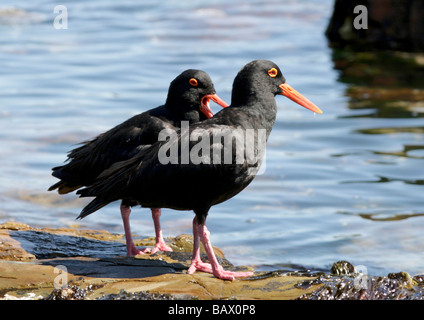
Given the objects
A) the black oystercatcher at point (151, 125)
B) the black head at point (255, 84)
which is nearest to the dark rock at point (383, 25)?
the black oystercatcher at point (151, 125)

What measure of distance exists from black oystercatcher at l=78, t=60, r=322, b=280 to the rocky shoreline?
24 cm

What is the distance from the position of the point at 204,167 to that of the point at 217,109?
807 centimetres

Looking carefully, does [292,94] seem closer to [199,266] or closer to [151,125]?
[151,125]

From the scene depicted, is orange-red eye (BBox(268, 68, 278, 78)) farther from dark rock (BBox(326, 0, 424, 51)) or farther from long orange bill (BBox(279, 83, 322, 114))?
dark rock (BBox(326, 0, 424, 51))

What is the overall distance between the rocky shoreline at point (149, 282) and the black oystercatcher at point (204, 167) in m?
0.24

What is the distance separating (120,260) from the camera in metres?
6.04

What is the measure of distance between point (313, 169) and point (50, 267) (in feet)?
21.1

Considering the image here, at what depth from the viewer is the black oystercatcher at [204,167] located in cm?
555

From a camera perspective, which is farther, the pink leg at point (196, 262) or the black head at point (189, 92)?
the black head at point (189, 92)

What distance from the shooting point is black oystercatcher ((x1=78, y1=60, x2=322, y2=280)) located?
219 inches

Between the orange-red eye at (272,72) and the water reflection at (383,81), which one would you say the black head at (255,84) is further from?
the water reflection at (383,81)

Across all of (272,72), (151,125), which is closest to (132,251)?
(151,125)

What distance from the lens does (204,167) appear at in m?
5.54

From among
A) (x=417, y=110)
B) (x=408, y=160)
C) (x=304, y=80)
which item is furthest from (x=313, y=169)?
(x=304, y=80)
